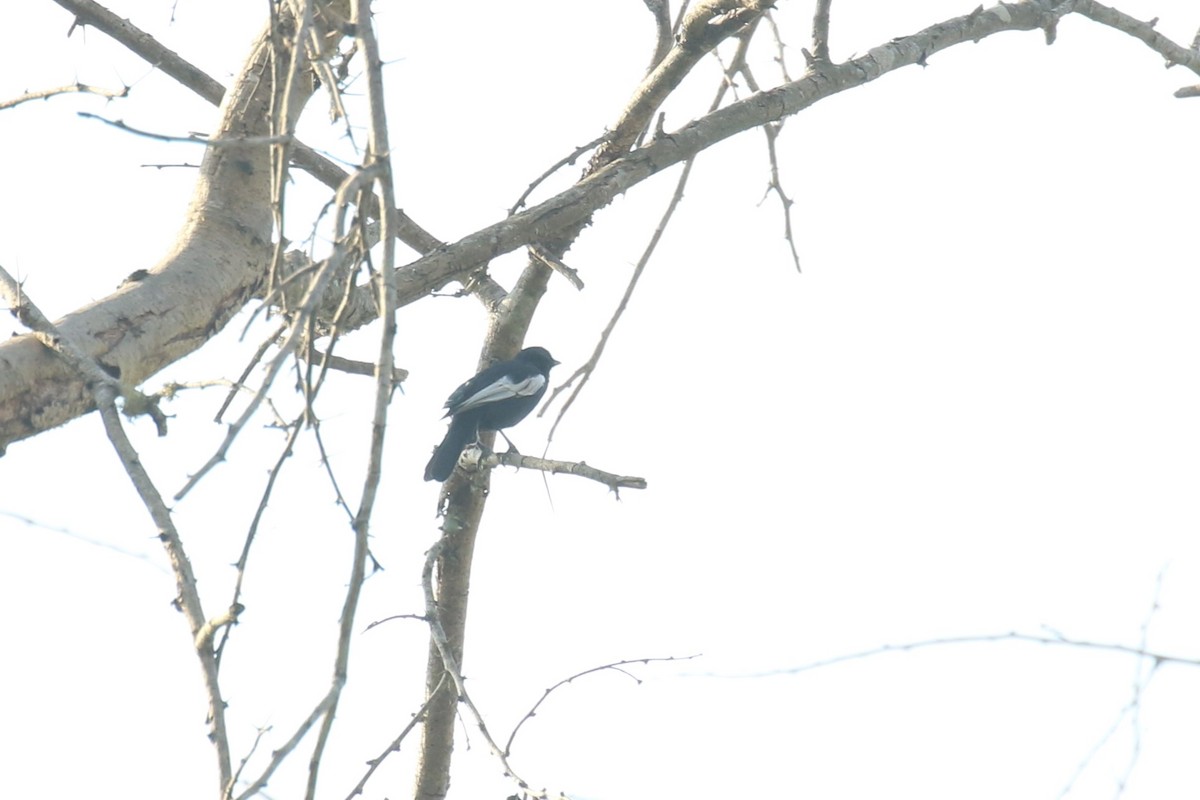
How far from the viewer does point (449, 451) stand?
20.0 feet

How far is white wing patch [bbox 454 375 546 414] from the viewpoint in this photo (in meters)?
6.67

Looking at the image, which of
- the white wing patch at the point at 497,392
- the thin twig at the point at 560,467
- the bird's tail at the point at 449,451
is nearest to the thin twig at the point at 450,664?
the thin twig at the point at 560,467

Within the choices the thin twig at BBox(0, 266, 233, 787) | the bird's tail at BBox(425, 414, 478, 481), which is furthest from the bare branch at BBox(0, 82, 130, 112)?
the bird's tail at BBox(425, 414, 478, 481)

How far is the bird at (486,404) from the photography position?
20.0 ft

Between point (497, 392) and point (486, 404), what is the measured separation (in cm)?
23

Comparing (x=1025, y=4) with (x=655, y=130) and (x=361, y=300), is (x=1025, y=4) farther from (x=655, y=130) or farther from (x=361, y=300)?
(x=361, y=300)

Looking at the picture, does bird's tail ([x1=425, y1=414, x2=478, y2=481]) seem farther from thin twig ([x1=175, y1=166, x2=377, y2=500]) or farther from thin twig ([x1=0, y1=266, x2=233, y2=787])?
thin twig ([x1=175, y1=166, x2=377, y2=500])

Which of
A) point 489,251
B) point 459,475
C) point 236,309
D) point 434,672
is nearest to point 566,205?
point 489,251

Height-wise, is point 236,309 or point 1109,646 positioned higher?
point 236,309

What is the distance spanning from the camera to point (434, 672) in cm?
519

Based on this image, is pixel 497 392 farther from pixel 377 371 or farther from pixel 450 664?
pixel 377 371

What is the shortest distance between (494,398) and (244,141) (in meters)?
4.72

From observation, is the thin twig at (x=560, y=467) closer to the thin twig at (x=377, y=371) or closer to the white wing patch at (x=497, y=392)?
the white wing patch at (x=497, y=392)

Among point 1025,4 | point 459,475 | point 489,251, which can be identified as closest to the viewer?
point 489,251
